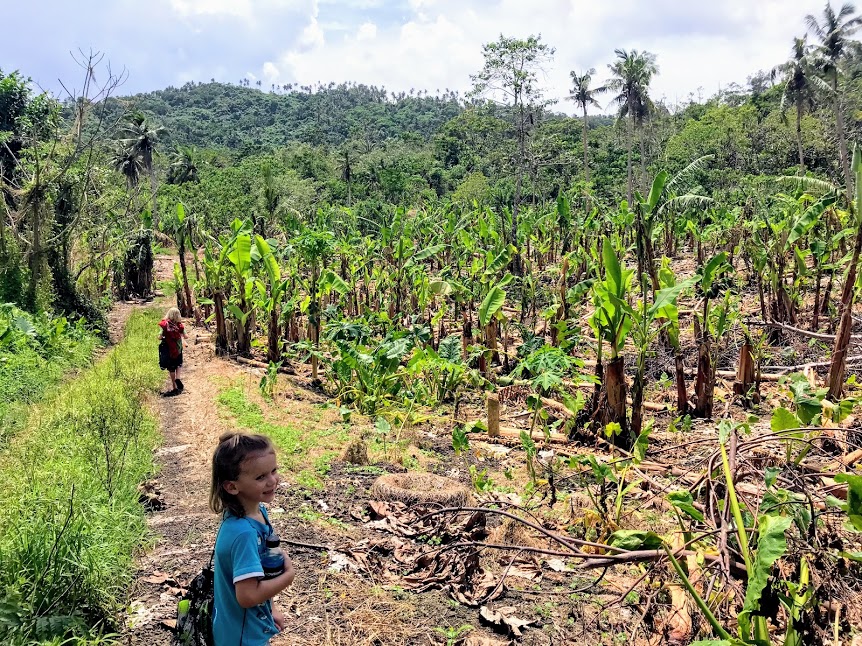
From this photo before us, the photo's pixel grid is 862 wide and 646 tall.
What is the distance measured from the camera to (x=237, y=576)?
7.24ft

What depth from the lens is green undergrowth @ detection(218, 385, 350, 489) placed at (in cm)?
603

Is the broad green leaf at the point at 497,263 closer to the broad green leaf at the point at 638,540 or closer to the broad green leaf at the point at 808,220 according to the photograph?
the broad green leaf at the point at 808,220

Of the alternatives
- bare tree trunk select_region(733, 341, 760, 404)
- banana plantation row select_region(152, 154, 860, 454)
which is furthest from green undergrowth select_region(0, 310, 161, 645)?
bare tree trunk select_region(733, 341, 760, 404)

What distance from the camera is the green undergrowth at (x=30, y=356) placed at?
8.02 metres

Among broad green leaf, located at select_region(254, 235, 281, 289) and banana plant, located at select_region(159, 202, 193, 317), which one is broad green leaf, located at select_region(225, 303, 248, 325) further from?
banana plant, located at select_region(159, 202, 193, 317)

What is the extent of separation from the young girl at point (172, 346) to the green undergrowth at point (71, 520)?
155 centimetres

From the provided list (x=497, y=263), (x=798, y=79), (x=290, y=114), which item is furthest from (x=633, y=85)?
(x=290, y=114)

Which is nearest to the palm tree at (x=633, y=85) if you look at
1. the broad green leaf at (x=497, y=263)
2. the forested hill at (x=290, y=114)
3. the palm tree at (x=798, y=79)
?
the palm tree at (x=798, y=79)

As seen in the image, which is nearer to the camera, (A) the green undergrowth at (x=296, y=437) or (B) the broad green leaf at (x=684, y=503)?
(B) the broad green leaf at (x=684, y=503)

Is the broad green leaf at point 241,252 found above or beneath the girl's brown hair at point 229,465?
above

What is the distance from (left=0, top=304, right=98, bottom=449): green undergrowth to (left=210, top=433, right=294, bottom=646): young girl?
5616 millimetres

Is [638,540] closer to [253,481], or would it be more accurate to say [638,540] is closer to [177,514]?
[253,481]

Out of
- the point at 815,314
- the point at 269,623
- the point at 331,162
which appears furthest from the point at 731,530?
the point at 331,162

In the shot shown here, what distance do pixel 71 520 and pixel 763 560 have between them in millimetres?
3888
